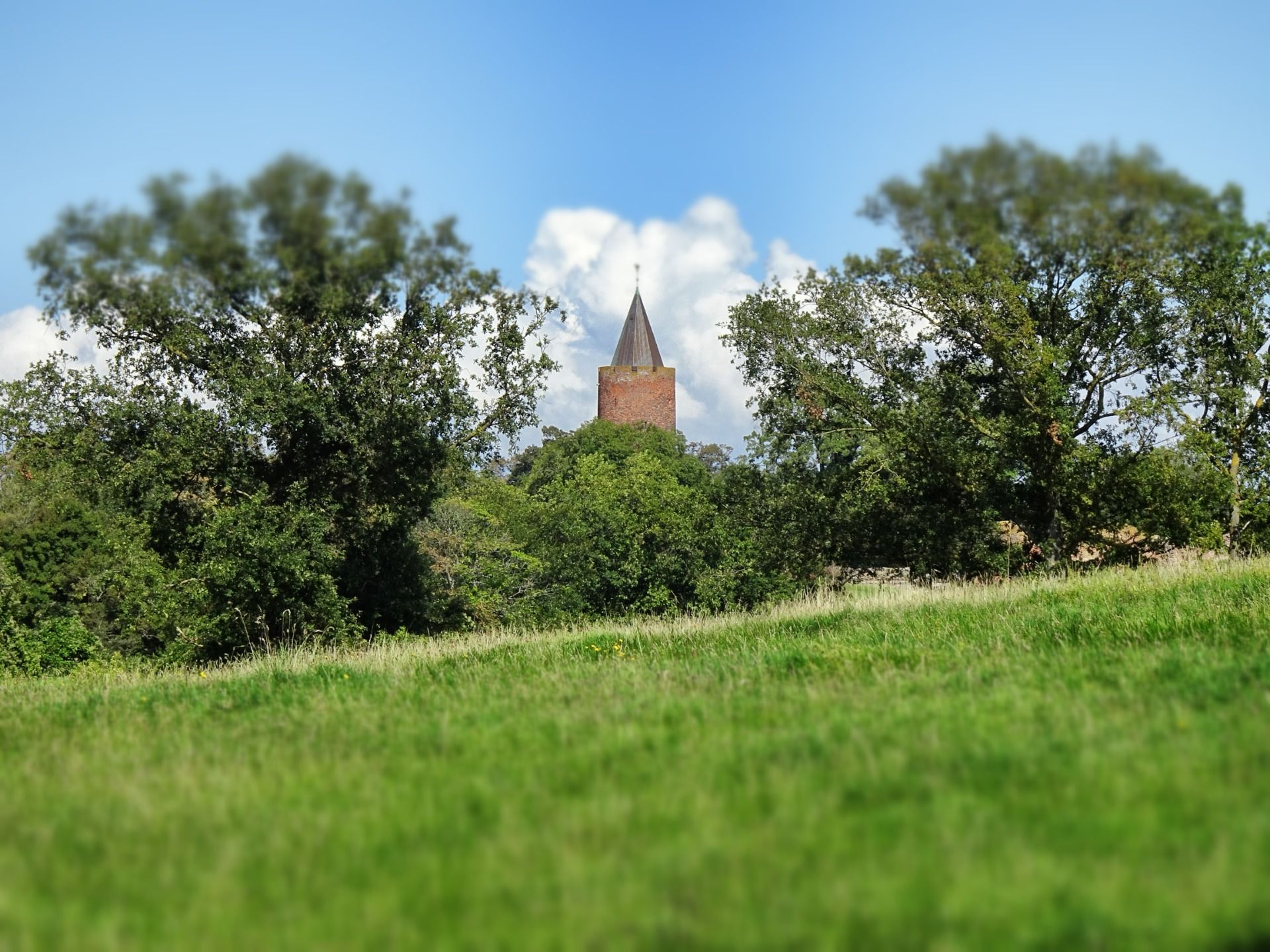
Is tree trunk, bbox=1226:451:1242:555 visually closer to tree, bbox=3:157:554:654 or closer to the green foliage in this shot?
the green foliage

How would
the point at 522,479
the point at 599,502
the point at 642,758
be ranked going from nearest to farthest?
the point at 642,758 < the point at 599,502 < the point at 522,479

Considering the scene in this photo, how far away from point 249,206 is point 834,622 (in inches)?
401

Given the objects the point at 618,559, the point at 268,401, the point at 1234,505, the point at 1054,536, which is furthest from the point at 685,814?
the point at 618,559

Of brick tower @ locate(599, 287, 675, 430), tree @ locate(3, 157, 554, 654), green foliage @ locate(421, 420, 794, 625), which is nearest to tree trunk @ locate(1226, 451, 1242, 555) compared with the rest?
green foliage @ locate(421, 420, 794, 625)

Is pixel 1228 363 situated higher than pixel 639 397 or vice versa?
pixel 639 397

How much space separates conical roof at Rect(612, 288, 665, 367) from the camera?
103m

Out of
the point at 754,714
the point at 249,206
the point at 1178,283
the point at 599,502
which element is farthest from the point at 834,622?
the point at 599,502

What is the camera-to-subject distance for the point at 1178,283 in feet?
81.3

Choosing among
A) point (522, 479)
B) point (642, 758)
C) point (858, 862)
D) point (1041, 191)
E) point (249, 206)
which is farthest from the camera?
point (522, 479)

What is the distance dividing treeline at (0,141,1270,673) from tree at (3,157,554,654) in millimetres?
63

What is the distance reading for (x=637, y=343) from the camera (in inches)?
4058

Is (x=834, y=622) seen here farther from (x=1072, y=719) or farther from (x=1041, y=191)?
(x=1041, y=191)

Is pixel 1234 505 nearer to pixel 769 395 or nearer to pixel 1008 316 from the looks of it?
pixel 1008 316

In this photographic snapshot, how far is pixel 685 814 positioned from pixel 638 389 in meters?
96.5
